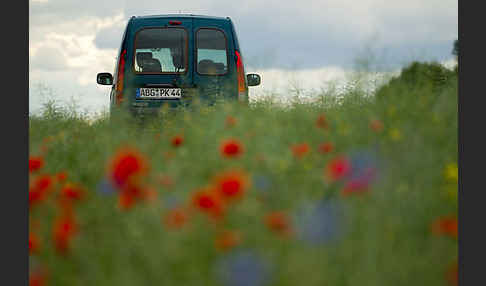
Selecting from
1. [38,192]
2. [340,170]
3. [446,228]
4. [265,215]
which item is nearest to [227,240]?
[265,215]

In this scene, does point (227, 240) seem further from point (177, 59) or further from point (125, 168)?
point (177, 59)

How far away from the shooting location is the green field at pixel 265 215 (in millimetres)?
1824

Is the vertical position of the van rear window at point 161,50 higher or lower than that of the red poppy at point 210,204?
higher

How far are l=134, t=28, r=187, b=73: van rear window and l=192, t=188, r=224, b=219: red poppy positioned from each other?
16.5 feet

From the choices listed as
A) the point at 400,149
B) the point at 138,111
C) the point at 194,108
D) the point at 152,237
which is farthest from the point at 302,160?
the point at 138,111

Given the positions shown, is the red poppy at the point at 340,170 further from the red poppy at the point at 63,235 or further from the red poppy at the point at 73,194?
the red poppy at the point at 73,194

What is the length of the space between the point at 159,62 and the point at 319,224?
211 inches

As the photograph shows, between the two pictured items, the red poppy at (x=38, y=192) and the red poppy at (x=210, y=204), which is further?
the red poppy at (x=38, y=192)

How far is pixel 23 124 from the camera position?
2.91 meters

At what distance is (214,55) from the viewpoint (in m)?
7.09

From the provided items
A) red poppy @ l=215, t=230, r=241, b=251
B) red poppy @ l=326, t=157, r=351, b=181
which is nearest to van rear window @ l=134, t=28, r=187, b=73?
red poppy @ l=326, t=157, r=351, b=181

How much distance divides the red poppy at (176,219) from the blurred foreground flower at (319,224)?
452mm

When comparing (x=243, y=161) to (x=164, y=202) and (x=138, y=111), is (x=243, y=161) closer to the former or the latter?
(x=164, y=202)

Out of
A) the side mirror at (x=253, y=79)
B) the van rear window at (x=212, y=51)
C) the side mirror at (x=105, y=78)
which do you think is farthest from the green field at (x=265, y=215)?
the side mirror at (x=105, y=78)
